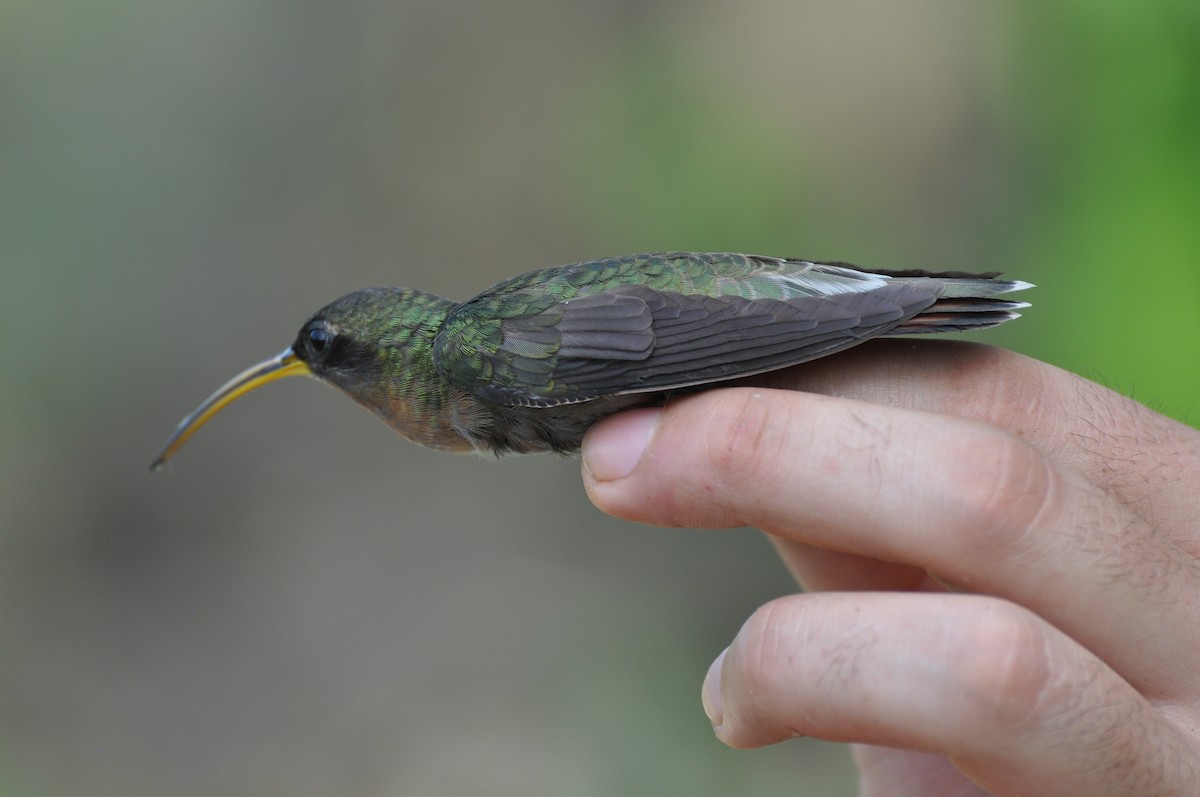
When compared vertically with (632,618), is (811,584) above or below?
above

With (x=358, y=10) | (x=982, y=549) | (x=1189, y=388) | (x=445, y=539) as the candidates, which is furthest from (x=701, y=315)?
(x=358, y=10)

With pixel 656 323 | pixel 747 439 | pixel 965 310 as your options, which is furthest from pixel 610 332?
pixel 965 310

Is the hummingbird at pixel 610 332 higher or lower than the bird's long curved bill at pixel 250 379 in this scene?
higher

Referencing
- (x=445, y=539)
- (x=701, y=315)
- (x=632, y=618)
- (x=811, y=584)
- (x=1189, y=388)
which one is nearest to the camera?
(x=701, y=315)

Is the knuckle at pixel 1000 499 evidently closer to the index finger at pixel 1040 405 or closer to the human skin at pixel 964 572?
the human skin at pixel 964 572

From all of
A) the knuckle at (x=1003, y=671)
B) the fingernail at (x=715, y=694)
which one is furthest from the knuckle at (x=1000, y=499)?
the fingernail at (x=715, y=694)

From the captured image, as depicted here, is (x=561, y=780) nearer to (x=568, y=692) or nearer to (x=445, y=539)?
(x=568, y=692)
